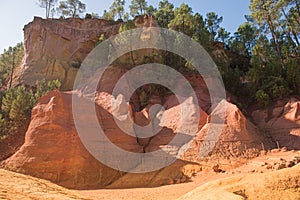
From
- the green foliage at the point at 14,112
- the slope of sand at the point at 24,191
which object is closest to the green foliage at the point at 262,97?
the green foliage at the point at 14,112

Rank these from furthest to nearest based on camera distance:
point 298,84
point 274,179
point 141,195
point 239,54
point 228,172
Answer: point 239,54 → point 298,84 → point 228,172 → point 141,195 → point 274,179

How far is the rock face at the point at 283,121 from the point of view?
61.3 ft

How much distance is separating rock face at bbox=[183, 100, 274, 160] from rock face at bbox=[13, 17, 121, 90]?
67.3 feet

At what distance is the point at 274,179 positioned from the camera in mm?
4582

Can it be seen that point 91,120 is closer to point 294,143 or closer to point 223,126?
point 223,126

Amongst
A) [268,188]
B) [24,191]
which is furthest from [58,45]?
[268,188]

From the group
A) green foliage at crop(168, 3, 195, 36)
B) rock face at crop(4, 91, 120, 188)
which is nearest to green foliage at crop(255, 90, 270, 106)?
green foliage at crop(168, 3, 195, 36)

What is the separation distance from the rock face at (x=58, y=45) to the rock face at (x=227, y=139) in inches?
808

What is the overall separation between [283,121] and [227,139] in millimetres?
5596

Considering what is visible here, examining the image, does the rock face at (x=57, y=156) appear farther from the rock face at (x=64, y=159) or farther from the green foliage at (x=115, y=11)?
the green foliage at (x=115, y=11)

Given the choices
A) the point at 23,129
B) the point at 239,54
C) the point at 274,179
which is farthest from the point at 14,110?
the point at 239,54

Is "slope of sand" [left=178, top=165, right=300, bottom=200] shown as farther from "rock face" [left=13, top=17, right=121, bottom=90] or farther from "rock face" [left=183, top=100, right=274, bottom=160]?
"rock face" [left=13, top=17, right=121, bottom=90]

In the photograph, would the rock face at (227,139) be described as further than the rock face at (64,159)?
Yes

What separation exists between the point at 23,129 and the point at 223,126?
52.0 ft
